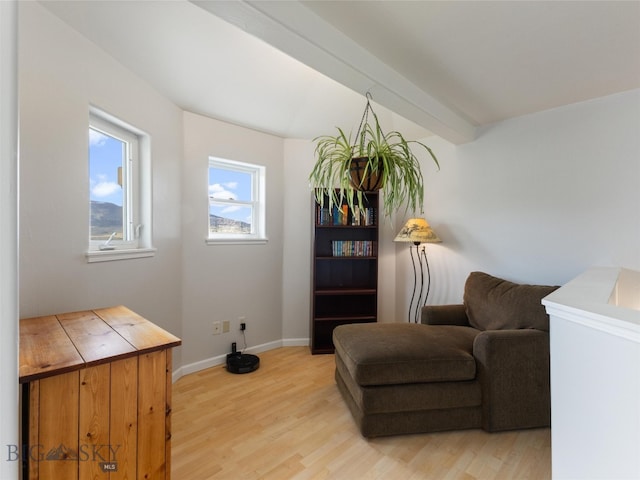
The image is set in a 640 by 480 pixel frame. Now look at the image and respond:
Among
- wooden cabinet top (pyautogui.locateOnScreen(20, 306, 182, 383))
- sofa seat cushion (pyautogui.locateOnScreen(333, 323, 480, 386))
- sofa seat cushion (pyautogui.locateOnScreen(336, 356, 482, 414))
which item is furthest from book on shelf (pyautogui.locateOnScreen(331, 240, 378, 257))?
wooden cabinet top (pyautogui.locateOnScreen(20, 306, 182, 383))

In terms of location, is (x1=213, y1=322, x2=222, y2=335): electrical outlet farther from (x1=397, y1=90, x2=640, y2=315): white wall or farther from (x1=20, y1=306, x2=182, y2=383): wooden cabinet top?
(x1=397, y1=90, x2=640, y2=315): white wall

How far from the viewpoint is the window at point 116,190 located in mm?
1813

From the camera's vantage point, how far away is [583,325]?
992 millimetres

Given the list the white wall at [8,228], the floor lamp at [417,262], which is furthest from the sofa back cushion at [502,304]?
the white wall at [8,228]

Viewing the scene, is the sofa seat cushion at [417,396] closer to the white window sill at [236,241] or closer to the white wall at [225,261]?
the white wall at [225,261]

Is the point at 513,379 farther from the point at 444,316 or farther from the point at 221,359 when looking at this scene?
the point at 221,359

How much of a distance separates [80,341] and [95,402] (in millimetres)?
270

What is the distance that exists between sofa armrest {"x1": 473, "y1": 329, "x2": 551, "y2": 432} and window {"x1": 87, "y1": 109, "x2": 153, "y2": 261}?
2357mm

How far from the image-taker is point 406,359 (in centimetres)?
179

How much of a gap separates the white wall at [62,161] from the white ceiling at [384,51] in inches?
5.9

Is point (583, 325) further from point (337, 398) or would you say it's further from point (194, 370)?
point (194, 370)

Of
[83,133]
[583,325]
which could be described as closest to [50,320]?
[83,133]

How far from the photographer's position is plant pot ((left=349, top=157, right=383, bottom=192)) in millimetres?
1467

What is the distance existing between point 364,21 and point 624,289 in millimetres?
2351
